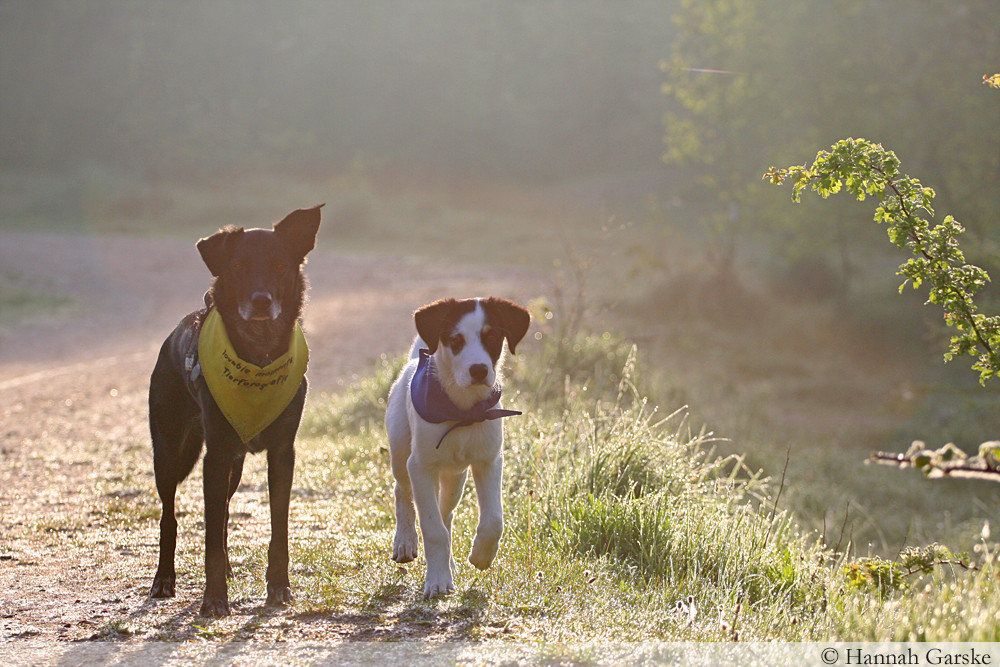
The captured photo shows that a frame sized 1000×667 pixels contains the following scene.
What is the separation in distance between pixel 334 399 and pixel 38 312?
275 inches

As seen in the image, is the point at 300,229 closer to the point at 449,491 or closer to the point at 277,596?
the point at 449,491

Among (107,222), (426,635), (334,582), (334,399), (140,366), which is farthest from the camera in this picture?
(107,222)

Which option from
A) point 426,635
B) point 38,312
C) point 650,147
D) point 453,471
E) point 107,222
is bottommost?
point 426,635

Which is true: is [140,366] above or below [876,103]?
below

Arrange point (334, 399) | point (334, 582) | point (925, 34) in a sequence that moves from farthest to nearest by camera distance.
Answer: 1. point (925, 34)
2. point (334, 399)
3. point (334, 582)

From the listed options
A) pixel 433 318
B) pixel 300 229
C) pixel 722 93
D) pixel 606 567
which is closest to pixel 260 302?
pixel 300 229

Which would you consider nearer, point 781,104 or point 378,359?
point 378,359

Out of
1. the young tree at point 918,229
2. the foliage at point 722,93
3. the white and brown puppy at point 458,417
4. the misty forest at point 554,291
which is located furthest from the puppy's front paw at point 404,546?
the foliage at point 722,93

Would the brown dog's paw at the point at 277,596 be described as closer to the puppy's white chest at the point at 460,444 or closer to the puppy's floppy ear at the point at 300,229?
the puppy's white chest at the point at 460,444

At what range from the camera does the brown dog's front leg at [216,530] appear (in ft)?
13.5

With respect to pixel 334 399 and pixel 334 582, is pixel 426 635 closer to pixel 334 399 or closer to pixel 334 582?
pixel 334 582

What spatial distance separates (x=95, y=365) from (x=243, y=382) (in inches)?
329

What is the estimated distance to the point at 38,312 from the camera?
14797 millimetres

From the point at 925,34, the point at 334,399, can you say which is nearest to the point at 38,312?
the point at 334,399
